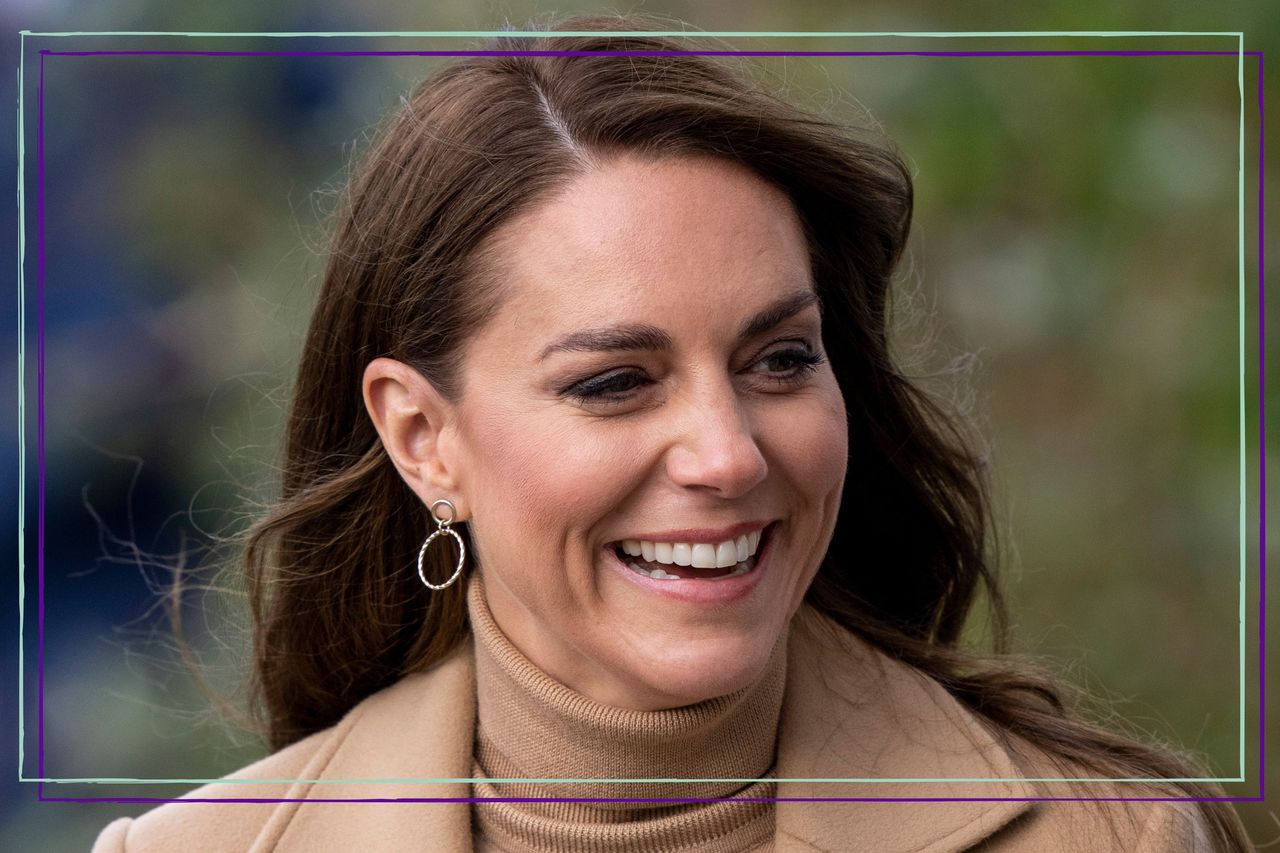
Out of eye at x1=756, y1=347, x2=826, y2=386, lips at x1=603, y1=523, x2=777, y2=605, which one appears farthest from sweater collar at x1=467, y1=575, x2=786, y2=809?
eye at x1=756, y1=347, x2=826, y2=386

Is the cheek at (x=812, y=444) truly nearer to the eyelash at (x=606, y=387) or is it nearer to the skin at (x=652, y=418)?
the skin at (x=652, y=418)

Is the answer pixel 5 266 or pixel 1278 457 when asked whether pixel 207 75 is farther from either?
pixel 1278 457

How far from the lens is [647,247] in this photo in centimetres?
216

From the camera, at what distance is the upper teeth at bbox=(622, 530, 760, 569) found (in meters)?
2.20

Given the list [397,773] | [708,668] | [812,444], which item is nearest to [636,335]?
[812,444]

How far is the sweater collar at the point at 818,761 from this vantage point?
8.04 feet

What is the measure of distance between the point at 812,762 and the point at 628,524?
0.61 m

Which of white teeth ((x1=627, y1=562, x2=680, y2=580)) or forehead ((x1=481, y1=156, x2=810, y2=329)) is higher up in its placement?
forehead ((x1=481, y1=156, x2=810, y2=329))

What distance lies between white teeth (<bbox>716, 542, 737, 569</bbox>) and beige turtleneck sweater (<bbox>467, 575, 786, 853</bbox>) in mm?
294

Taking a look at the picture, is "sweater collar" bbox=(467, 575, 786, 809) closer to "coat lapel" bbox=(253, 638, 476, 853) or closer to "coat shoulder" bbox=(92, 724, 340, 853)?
"coat lapel" bbox=(253, 638, 476, 853)

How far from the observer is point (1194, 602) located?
Result: 2.96 metres

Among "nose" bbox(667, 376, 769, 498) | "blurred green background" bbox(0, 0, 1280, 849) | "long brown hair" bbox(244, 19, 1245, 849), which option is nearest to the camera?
"nose" bbox(667, 376, 769, 498)

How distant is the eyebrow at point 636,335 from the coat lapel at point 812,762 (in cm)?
73

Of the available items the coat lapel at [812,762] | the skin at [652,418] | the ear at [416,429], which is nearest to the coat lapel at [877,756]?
the coat lapel at [812,762]
